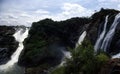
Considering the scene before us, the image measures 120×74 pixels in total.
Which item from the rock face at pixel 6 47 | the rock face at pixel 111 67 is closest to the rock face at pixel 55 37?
the rock face at pixel 6 47

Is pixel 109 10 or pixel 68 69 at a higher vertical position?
pixel 109 10

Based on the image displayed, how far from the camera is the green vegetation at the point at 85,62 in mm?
47350

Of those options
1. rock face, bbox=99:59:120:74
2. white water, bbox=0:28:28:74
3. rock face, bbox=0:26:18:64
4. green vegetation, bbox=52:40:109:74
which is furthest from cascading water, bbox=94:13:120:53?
rock face, bbox=0:26:18:64

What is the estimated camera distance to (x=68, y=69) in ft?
175

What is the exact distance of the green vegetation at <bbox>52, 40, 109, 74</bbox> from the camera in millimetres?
47350

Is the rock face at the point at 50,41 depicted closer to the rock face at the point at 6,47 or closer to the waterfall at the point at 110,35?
the rock face at the point at 6,47

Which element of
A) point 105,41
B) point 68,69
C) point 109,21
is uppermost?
point 109,21

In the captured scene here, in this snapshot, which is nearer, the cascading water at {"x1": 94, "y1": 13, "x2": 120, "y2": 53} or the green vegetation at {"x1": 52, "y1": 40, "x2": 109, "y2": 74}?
the green vegetation at {"x1": 52, "y1": 40, "x2": 109, "y2": 74}

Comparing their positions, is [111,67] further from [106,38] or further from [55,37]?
[55,37]

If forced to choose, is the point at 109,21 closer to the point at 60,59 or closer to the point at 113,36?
the point at 113,36

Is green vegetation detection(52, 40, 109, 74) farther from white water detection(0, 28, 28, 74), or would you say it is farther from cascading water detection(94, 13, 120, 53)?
white water detection(0, 28, 28, 74)

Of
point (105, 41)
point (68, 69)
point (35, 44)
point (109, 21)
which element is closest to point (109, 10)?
point (109, 21)

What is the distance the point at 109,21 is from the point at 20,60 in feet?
115

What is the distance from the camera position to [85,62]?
50.2m
